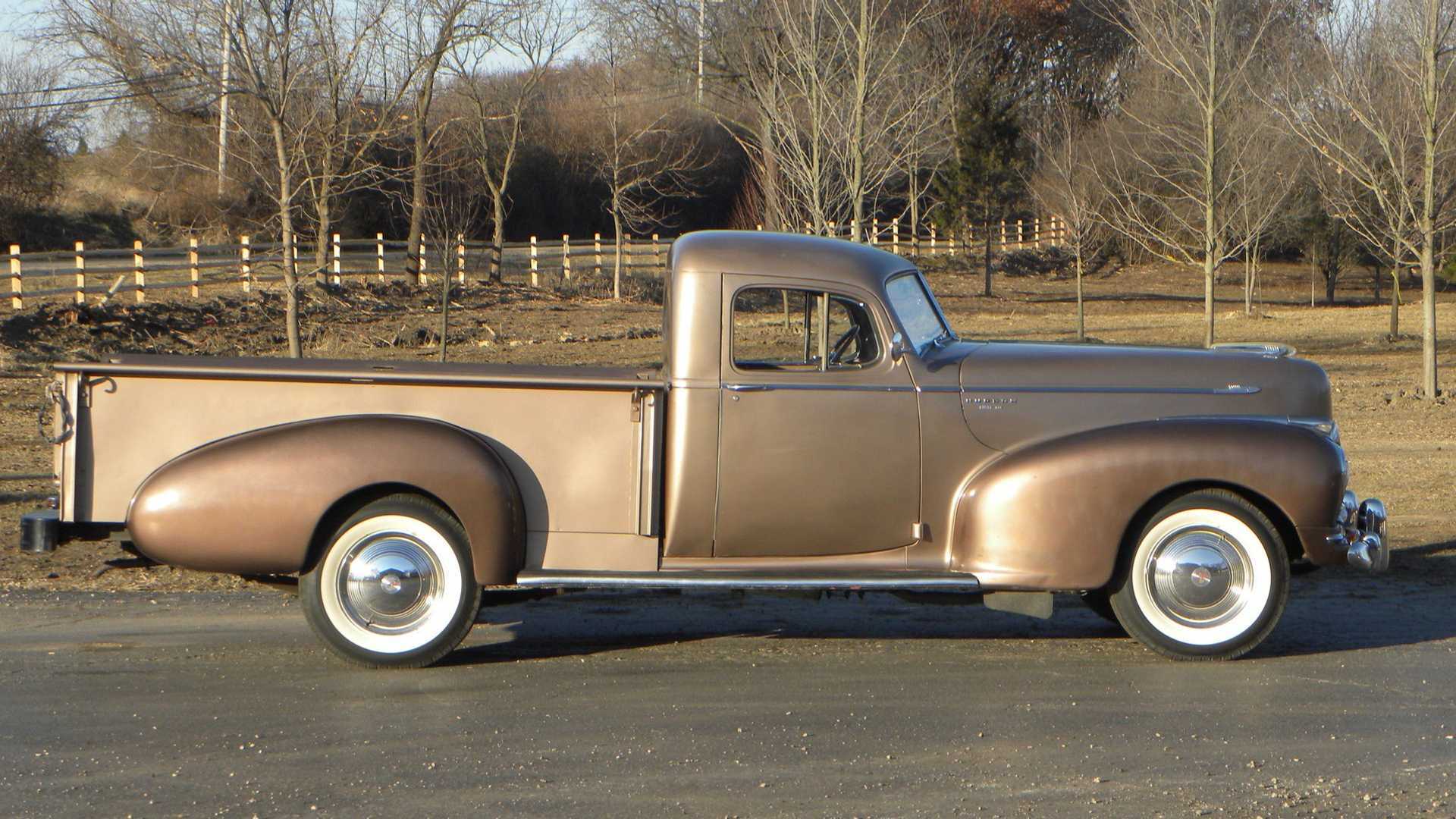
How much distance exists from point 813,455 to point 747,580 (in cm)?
64

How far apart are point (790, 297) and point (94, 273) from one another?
952 inches

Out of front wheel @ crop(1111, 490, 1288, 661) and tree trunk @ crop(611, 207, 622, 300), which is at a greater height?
tree trunk @ crop(611, 207, 622, 300)

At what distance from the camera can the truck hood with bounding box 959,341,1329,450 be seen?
6.21 meters

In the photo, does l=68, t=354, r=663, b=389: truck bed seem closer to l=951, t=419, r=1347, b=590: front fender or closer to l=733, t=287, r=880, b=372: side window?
l=733, t=287, r=880, b=372: side window

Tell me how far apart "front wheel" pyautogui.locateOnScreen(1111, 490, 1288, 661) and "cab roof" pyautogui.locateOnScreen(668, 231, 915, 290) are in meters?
1.74

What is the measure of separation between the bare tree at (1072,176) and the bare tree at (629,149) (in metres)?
10.4

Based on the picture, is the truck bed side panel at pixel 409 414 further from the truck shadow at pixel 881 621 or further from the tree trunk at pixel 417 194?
the tree trunk at pixel 417 194

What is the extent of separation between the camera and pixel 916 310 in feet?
21.4

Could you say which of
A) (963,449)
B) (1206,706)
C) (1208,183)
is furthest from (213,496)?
(1208,183)

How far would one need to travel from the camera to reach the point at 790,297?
6500mm

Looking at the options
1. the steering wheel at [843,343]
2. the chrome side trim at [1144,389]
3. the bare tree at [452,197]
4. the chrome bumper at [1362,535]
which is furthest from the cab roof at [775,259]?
the bare tree at [452,197]

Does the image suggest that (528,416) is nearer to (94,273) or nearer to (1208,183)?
(1208,183)

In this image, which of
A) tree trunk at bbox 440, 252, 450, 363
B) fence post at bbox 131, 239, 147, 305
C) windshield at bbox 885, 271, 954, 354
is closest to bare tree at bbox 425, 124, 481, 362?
tree trunk at bbox 440, 252, 450, 363

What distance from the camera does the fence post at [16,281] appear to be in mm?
21297
